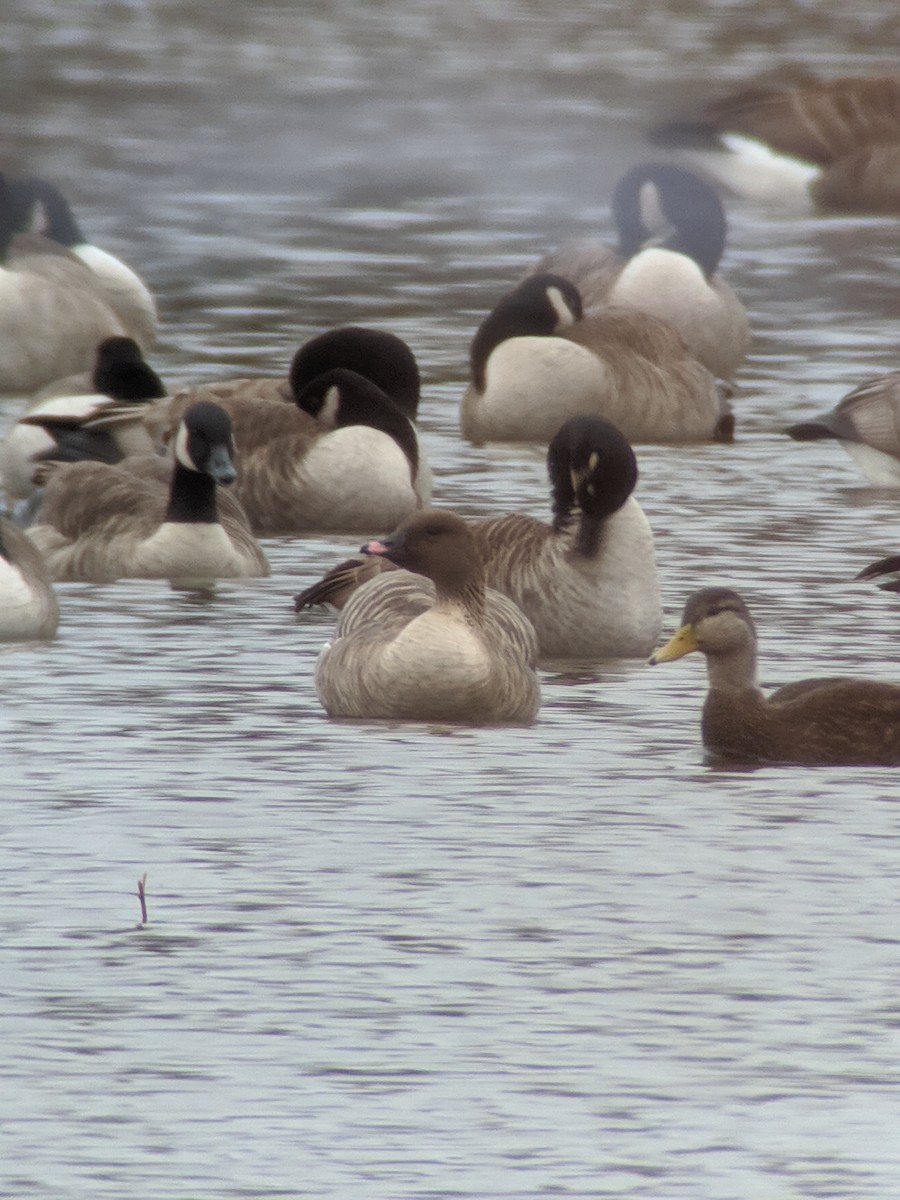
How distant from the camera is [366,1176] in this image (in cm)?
608

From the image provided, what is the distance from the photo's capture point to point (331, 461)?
14195 mm

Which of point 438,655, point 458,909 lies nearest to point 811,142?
point 438,655

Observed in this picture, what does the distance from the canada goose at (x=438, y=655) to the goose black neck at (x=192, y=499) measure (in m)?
2.76

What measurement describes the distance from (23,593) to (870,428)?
5.19 m

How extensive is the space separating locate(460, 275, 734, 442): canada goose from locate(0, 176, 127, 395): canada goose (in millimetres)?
2849

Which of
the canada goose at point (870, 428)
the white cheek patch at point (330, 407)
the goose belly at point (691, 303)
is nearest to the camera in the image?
the white cheek patch at point (330, 407)

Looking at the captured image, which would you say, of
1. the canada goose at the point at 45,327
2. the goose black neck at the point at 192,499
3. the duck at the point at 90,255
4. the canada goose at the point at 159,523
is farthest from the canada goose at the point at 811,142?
the goose black neck at the point at 192,499

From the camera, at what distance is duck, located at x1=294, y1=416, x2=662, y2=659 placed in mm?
11148

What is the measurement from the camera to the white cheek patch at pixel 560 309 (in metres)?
16.8

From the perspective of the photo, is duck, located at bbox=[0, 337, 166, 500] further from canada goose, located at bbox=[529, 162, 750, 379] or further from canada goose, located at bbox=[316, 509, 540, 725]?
canada goose, located at bbox=[316, 509, 540, 725]

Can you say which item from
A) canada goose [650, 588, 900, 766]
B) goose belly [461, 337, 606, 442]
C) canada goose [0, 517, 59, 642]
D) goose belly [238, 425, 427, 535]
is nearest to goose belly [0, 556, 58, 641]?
canada goose [0, 517, 59, 642]

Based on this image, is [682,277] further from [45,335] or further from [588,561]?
[588,561]

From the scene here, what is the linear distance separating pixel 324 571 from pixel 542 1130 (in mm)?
7016

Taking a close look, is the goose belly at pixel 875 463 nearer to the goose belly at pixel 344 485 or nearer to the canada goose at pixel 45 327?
the goose belly at pixel 344 485
